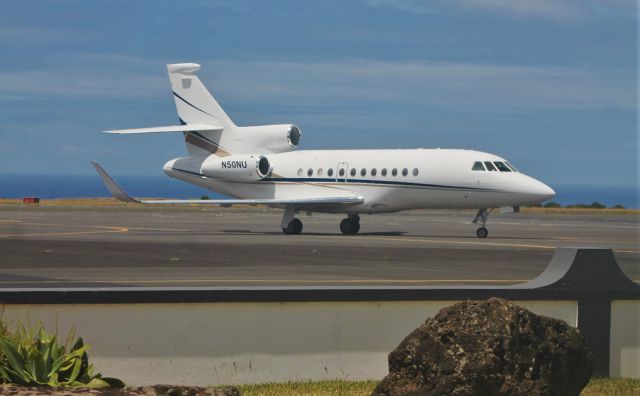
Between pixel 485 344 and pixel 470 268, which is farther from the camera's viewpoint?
pixel 470 268

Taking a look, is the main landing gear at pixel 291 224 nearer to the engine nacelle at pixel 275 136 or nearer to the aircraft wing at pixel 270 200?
the aircraft wing at pixel 270 200

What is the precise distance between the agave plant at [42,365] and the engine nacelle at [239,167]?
35448mm

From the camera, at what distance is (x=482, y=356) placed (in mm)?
7098

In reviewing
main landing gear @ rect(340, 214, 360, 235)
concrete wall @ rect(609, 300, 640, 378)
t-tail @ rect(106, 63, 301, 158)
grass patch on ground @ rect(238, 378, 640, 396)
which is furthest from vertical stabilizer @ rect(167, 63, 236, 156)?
grass patch on ground @ rect(238, 378, 640, 396)

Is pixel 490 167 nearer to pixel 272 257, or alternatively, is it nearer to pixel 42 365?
pixel 272 257

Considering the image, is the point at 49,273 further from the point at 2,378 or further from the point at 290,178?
the point at 290,178

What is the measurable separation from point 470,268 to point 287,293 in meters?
14.4

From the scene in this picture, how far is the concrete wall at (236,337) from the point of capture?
884 cm

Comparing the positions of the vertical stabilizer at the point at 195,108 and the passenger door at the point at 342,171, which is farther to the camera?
the vertical stabilizer at the point at 195,108

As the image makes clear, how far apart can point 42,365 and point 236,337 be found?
2699 millimetres

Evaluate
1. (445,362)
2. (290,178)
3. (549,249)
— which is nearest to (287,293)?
(445,362)

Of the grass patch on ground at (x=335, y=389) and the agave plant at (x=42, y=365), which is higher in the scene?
the agave plant at (x=42, y=365)

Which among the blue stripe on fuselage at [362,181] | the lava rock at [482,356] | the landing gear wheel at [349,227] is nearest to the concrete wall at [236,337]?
the lava rock at [482,356]

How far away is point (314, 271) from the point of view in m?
22.4
